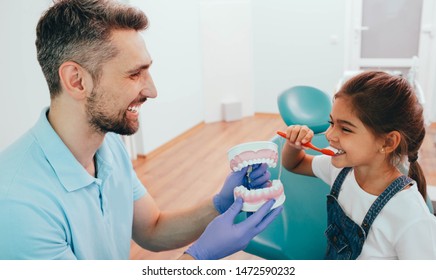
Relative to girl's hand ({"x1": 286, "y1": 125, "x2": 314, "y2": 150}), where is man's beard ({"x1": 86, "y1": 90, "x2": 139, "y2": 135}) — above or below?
above

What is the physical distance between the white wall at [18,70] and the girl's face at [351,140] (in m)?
1.96

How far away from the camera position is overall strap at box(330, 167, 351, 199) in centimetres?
115

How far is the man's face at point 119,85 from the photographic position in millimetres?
1024

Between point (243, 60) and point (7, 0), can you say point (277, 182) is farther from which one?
point (243, 60)

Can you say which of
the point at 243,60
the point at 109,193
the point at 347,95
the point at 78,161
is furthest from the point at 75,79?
the point at 243,60

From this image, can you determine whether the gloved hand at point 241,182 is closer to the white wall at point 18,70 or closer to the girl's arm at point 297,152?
the girl's arm at point 297,152

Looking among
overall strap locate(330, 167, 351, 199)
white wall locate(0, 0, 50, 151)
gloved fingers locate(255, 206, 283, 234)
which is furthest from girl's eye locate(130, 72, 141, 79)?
white wall locate(0, 0, 50, 151)

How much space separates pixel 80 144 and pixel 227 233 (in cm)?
42

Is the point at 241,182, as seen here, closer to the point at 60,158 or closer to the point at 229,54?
the point at 60,158

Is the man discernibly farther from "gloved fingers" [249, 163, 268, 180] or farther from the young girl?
the young girl

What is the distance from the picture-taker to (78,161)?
107 centimetres

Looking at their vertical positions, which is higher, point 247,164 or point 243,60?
point 247,164

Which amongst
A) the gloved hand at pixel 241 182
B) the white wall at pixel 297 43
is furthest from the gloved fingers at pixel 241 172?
the white wall at pixel 297 43

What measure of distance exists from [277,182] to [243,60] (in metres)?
3.53
